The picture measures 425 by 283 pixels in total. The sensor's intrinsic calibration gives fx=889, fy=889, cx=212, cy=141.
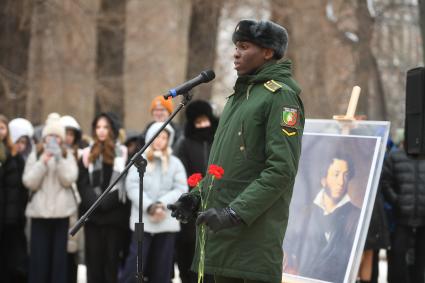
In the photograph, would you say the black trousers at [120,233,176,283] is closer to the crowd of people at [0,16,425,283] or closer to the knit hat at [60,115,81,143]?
the crowd of people at [0,16,425,283]

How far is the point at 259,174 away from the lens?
527 centimetres

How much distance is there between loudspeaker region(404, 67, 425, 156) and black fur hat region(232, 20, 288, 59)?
→ 139cm

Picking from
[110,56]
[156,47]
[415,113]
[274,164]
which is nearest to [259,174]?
[274,164]

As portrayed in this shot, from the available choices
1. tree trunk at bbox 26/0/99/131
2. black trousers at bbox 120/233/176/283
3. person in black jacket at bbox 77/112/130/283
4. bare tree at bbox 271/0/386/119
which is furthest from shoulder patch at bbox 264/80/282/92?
bare tree at bbox 271/0/386/119

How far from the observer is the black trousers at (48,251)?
9.38 m

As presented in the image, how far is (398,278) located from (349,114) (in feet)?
10.7

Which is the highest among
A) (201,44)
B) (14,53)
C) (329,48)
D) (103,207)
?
(329,48)

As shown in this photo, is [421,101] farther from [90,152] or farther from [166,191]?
[90,152]

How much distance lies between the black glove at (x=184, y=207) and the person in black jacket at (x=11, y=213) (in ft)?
14.9

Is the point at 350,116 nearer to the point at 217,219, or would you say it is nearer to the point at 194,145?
the point at 194,145

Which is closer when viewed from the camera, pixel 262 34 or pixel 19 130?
pixel 262 34

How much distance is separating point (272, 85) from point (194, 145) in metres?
4.54

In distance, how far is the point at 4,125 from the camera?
9.95 metres

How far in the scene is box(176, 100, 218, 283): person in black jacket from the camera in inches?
381
